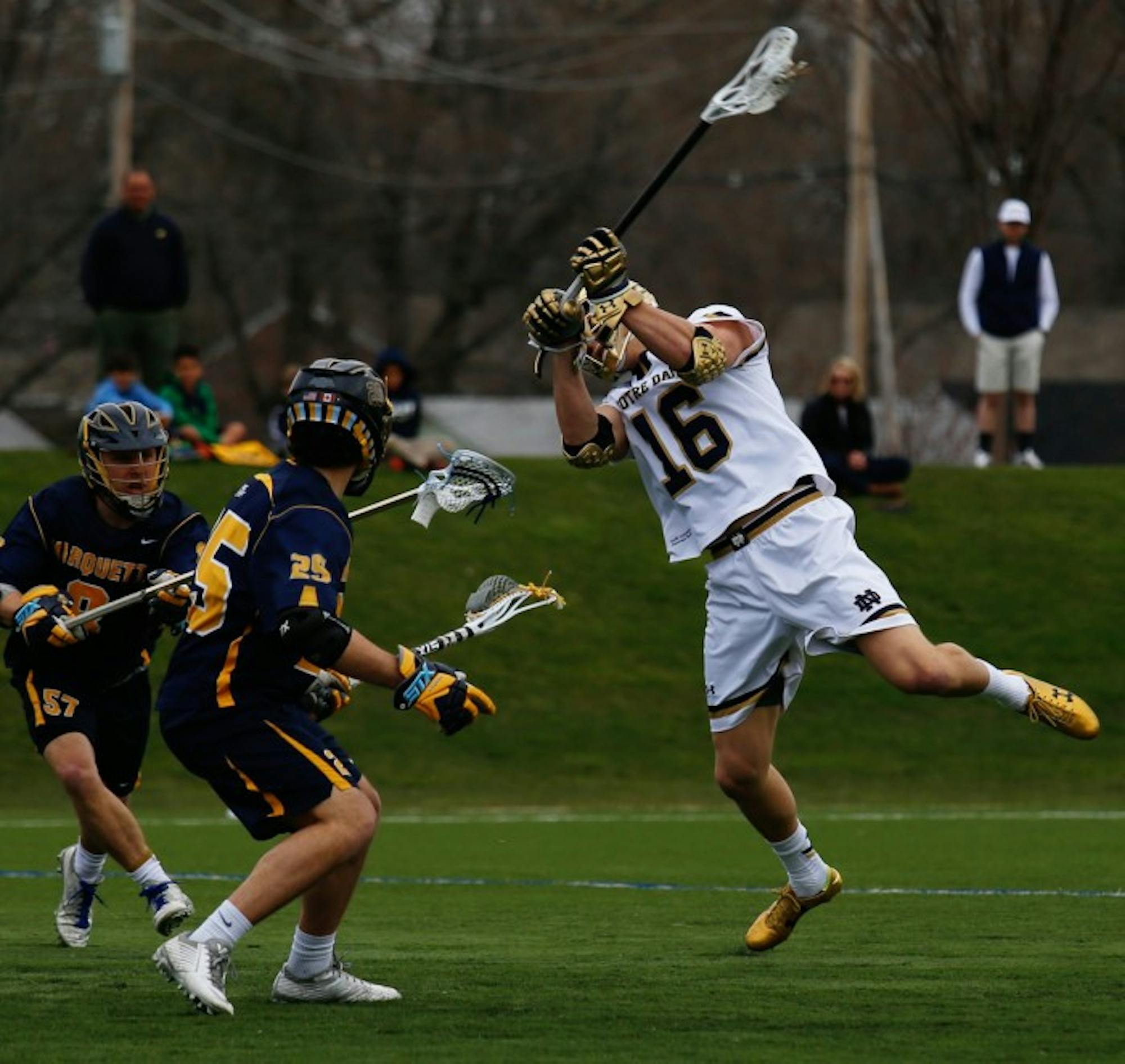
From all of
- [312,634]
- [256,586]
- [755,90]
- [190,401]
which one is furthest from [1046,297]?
[312,634]

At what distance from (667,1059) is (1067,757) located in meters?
11.5

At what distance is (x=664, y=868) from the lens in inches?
451

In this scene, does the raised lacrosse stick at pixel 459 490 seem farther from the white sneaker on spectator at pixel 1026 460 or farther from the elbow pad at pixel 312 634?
the white sneaker on spectator at pixel 1026 460

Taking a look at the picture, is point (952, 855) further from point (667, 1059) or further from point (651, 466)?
point (667, 1059)

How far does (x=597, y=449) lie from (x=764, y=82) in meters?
1.44

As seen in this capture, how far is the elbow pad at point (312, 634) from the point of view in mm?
6422

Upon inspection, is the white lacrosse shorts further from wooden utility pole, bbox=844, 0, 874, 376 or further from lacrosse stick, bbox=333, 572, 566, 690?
wooden utility pole, bbox=844, 0, 874, 376

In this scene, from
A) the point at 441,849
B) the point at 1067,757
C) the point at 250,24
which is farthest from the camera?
the point at 250,24

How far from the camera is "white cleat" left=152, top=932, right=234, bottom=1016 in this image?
6.51 meters

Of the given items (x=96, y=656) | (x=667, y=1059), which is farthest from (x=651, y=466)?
(x=667, y=1059)

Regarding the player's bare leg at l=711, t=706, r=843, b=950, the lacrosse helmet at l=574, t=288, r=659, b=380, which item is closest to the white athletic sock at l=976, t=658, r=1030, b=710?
the player's bare leg at l=711, t=706, r=843, b=950

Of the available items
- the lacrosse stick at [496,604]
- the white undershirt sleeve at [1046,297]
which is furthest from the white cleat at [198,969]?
the white undershirt sleeve at [1046,297]

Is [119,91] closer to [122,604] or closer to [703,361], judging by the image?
[122,604]

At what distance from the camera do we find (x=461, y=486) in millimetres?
7746
